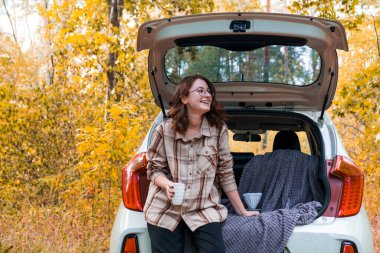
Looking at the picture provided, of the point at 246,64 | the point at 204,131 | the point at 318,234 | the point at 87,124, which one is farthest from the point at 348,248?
the point at 87,124

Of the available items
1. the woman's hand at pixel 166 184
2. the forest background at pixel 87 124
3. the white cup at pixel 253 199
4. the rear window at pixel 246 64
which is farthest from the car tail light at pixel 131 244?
the forest background at pixel 87 124

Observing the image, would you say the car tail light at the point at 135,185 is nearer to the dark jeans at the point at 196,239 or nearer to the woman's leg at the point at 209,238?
the dark jeans at the point at 196,239

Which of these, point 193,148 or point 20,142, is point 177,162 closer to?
point 193,148

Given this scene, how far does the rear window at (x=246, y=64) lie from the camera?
3.77 meters

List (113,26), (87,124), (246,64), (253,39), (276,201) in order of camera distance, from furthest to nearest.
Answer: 1. (113,26)
2. (87,124)
3. (246,64)
4. (253,39)
5. (276,201)

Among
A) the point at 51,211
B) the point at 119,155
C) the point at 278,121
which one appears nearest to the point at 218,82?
the point at 278,121

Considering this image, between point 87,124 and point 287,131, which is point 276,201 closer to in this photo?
point 287,131

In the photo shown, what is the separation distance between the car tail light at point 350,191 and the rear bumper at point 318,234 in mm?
46

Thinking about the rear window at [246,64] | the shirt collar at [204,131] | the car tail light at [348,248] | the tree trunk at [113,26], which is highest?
the tree trunk at [113,26]

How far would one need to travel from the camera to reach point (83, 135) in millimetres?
6312

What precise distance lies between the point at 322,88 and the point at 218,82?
2.52ft

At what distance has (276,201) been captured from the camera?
3381mm

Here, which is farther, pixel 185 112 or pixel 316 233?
pixel 185 112

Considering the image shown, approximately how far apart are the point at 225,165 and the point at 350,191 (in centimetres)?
72
